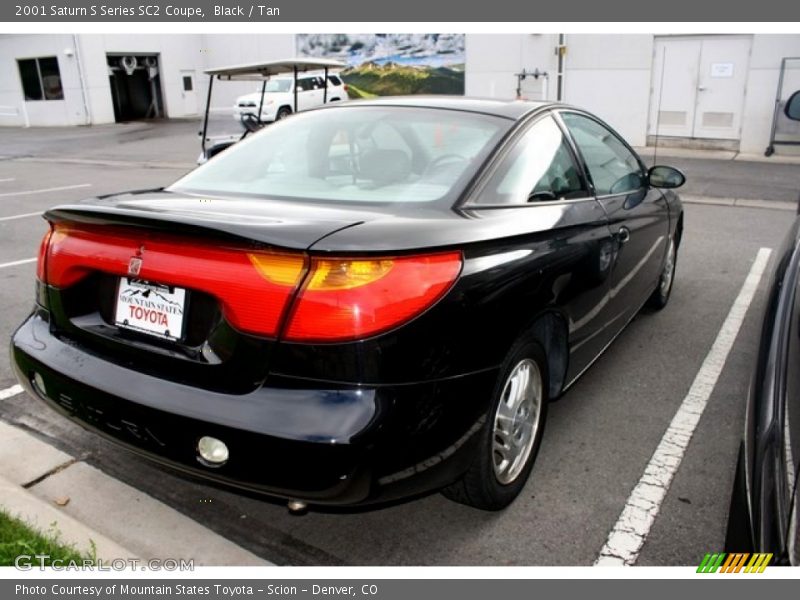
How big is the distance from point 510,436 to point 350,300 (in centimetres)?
102

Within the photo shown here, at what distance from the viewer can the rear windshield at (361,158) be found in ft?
8.69

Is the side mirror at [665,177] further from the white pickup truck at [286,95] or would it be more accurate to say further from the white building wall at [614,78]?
the white pickup truck at [286,95]

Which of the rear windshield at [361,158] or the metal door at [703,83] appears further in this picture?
the metal door at [703,83]

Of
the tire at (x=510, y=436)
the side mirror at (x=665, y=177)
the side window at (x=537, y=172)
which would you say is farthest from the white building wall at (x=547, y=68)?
the tire at (x=510, y=436)

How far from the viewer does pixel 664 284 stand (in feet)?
16.0

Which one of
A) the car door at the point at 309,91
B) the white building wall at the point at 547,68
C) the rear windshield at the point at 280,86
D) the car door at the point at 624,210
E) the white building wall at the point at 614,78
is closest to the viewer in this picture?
the car door at the point at 624,210

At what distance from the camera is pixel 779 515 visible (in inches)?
54.2

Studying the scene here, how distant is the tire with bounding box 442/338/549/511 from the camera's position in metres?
2.41

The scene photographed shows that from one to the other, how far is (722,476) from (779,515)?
1686 mm

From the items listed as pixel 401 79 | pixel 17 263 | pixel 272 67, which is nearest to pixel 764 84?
pixel 272 67

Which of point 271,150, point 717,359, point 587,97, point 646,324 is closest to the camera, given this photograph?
point 271,150

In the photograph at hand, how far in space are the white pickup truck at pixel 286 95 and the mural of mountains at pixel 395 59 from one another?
0.61m

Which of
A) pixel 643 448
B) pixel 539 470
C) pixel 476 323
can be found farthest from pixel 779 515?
pixel 643 448

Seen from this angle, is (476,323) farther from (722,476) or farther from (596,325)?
(722,476)
